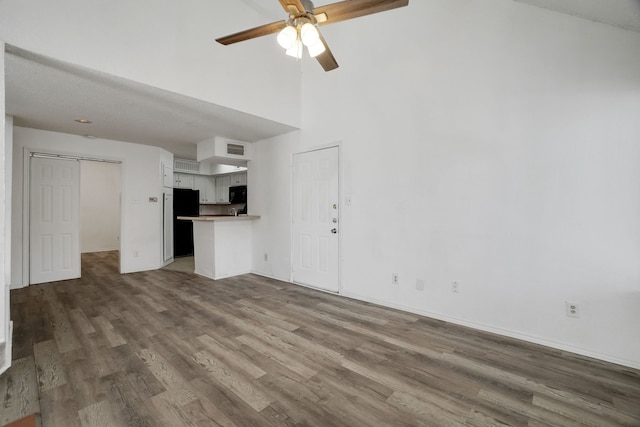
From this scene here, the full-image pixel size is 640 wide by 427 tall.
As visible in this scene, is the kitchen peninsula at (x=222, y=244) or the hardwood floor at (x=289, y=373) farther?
the kitchen peninsula at (x=222, y=244)

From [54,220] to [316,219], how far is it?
4.40 meters

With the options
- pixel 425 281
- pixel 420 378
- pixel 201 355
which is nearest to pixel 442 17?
pixel 425 281

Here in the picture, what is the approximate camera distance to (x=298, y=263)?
14.4 ft

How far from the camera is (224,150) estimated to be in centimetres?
471

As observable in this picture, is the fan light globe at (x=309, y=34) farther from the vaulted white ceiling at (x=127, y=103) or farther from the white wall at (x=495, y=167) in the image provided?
the vaulted white ceiling at (x=127, y=103)

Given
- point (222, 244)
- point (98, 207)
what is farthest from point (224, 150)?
point (98, 207)

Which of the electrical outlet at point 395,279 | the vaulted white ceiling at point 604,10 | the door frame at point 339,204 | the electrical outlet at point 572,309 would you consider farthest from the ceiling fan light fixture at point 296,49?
the electrical outlet at point 572,309

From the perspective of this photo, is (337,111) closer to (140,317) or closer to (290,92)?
(290,92)

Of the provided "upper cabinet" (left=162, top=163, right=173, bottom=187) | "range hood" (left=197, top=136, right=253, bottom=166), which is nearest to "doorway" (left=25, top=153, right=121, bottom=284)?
"upper cabinet" (left=162, top=163, right=173, bottom=187)

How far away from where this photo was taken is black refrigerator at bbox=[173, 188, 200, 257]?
6656 millimetres

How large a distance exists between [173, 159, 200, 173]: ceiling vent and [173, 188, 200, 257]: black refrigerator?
0.62 meters

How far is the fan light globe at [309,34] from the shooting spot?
1.82m

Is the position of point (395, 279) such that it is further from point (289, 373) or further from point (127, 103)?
point (127, 103)

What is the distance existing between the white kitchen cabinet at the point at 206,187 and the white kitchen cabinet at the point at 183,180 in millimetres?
169
